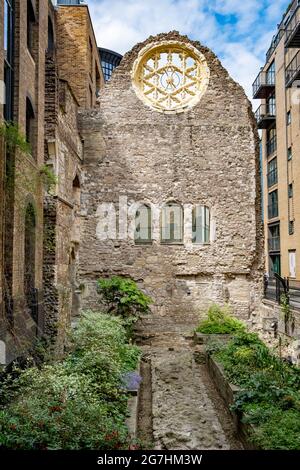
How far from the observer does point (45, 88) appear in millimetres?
11031

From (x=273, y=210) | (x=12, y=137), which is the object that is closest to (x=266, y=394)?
(x=12, y=137)

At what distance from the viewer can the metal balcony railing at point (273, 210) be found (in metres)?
31.2

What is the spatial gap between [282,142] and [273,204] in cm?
503

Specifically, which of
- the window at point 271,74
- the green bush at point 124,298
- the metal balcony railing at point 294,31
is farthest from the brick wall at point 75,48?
the window at point 271,74

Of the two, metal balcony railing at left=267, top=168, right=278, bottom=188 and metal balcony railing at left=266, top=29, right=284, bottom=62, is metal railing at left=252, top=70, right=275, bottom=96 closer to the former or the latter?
metal balcony railing at left=266, top=29, right=284, bottom=62

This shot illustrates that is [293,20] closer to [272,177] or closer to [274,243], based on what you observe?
[272,177]

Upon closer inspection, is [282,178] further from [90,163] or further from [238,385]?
[238,385]

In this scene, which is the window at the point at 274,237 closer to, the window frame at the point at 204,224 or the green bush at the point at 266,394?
the window frame at the point at 204,224

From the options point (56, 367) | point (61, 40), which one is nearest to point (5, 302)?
point (56, 367)

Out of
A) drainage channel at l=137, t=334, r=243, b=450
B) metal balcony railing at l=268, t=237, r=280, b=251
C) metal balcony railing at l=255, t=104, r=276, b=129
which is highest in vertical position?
metal balcony railing at l=255, t=104, r=276, b=129

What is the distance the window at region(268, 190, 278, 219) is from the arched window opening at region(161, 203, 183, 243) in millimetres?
17288

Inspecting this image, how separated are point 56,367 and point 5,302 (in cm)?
155

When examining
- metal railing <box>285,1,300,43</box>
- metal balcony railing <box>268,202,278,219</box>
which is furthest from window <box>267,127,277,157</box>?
metal railing <box>285,1,300,43</box>

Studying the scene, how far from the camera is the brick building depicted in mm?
8062
